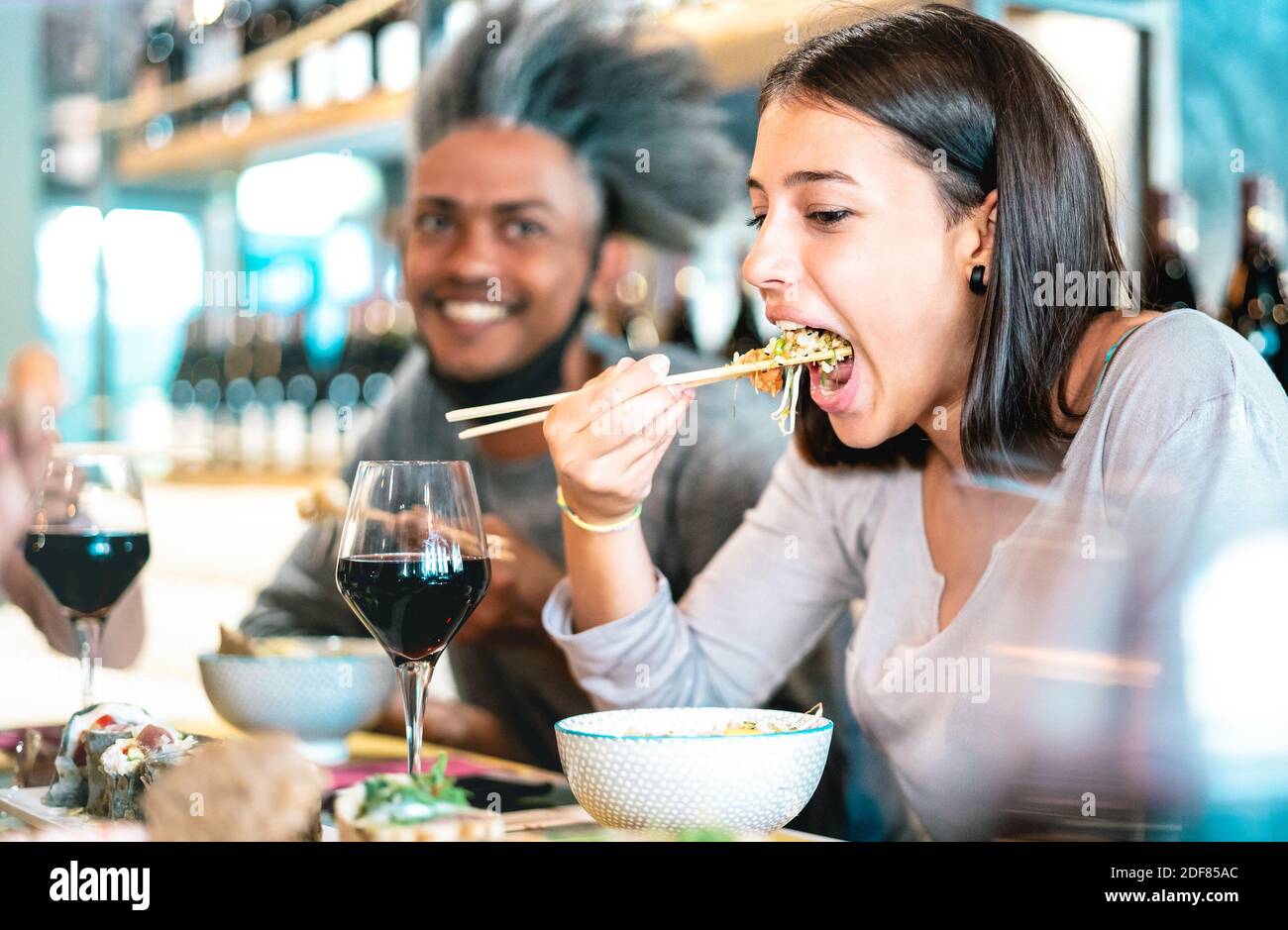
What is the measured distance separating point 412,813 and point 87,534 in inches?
17.3

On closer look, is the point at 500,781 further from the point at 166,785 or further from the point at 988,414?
the point at 988,414

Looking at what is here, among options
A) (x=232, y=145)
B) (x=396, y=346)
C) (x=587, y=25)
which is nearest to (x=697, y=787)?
(x=587, y=25)

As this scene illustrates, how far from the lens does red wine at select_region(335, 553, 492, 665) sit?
83cm

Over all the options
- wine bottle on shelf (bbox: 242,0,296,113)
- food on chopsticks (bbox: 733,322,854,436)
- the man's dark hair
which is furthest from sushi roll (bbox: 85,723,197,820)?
wine bottle on shelf (bbox: 242,0,296,113)

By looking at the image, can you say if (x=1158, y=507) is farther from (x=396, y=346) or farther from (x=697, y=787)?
(x=396, y=346)

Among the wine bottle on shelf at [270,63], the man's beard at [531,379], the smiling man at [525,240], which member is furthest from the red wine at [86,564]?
the wine bottle on shelf at [270,63]

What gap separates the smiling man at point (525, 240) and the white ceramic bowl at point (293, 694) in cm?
60

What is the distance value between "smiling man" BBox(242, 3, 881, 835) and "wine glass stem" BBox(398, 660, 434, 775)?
0.90 meters

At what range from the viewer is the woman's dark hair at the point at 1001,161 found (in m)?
1.05

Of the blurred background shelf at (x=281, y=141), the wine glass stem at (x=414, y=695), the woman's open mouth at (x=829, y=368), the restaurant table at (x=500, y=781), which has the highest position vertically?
the blurred background shelf at (x=281, y=141)

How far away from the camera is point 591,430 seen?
104 cm

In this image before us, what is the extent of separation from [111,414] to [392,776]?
1.97 m

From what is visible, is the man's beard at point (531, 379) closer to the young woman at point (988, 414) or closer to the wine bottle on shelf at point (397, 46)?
the wine bottle on shelf at point (397, 46)

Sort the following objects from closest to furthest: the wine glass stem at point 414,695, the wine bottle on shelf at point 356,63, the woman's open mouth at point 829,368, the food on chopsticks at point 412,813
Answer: the food on chopsticks at point 412,813, the wine glass stem at point 414,695, the woman's open mouth at point 829,368, the wine bottle on shelf at point 356,63
